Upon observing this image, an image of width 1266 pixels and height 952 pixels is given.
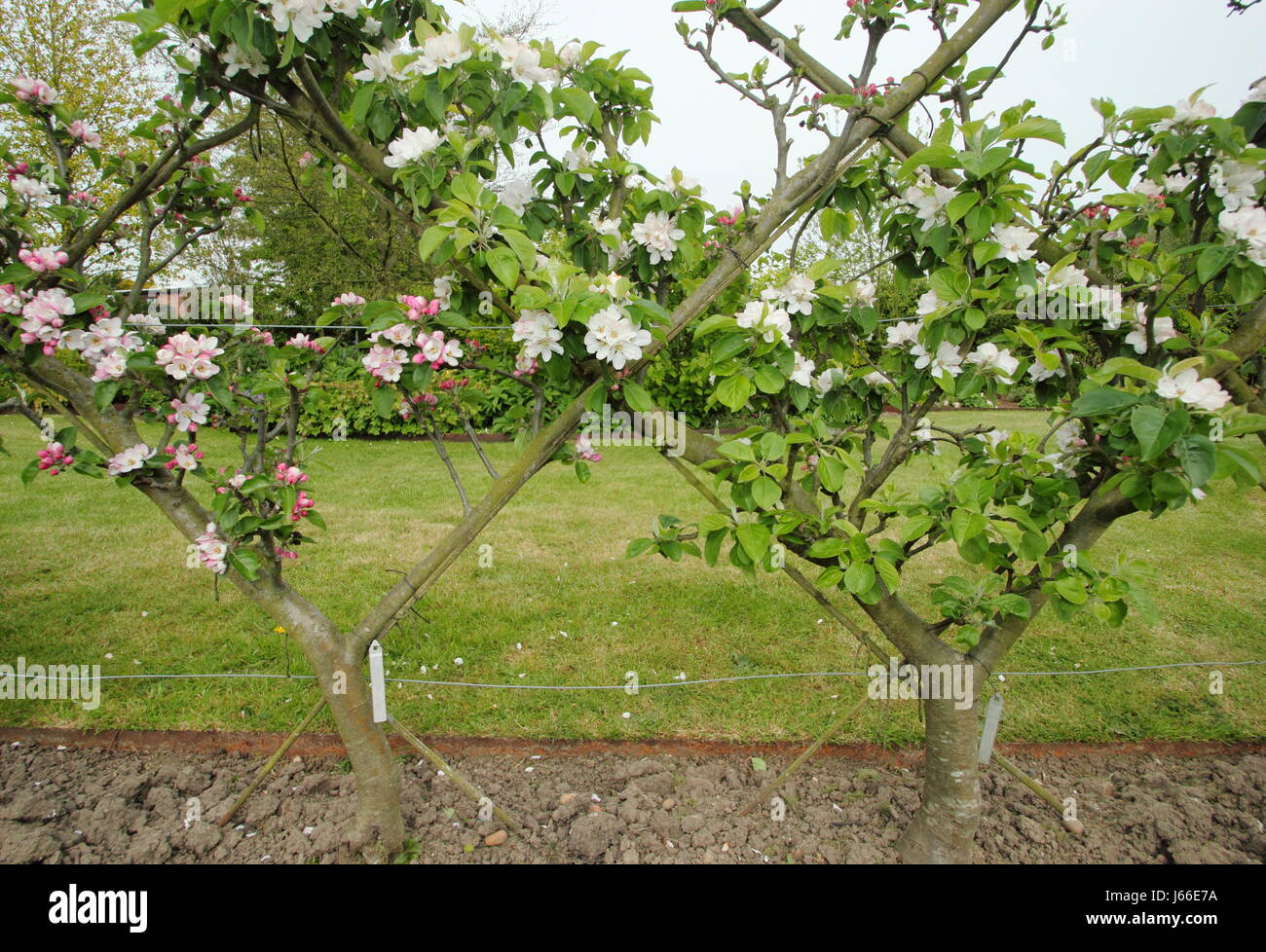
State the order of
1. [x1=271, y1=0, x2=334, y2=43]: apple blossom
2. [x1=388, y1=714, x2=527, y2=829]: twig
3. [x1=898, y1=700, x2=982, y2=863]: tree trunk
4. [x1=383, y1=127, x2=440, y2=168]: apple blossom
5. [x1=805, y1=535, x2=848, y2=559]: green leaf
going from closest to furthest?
[x1=271, y1=0, x2=334, y2=43]: apple blossom
[x1=383, y1=127, x2=440, y2=168]: apple blossom
[x1=805, y1=535, x2=848, y2=559]: green leaf
[x1=898, y1=700, x2=982, y2=863]: tree trunk
[x1=388, y1=714, x2=527, y2=829]: twig

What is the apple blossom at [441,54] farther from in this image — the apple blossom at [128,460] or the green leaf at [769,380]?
the apple blossom at [128,460]

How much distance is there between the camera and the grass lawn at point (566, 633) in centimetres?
294

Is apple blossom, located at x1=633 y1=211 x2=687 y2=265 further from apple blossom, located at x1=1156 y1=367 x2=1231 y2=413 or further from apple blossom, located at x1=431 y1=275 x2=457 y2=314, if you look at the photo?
apple blossom, located at x1=1156 y1=367 x2=1231 y2=413

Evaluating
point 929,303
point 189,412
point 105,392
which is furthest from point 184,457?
point 929,303

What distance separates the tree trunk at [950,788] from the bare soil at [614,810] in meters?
0.16

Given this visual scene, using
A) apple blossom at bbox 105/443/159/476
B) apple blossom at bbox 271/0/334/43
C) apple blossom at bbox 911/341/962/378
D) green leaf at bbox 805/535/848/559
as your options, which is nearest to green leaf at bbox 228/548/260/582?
apple blossom at bbox 105/443/159/476

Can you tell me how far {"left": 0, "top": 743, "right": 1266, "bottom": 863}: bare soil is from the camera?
2197 mm

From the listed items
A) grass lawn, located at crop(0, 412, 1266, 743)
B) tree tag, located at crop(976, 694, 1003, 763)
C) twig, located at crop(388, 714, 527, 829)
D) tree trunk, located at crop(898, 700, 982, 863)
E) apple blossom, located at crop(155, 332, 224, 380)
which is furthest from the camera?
grass lawn, located at crop(0, 412, 1266, 743)

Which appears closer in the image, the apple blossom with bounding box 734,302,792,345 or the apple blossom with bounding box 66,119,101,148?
the apple blossom with bounding box 734,302,792,345

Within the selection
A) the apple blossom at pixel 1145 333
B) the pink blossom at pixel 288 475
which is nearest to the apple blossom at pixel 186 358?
the pink blossom at pixel 288 475

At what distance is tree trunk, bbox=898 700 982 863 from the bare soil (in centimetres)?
16

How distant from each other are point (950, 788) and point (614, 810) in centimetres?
101

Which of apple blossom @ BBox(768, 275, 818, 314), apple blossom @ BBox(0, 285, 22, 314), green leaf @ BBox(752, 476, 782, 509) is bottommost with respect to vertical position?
green leaf @ BBox(752, 476, 782, 509)

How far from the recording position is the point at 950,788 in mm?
2139
